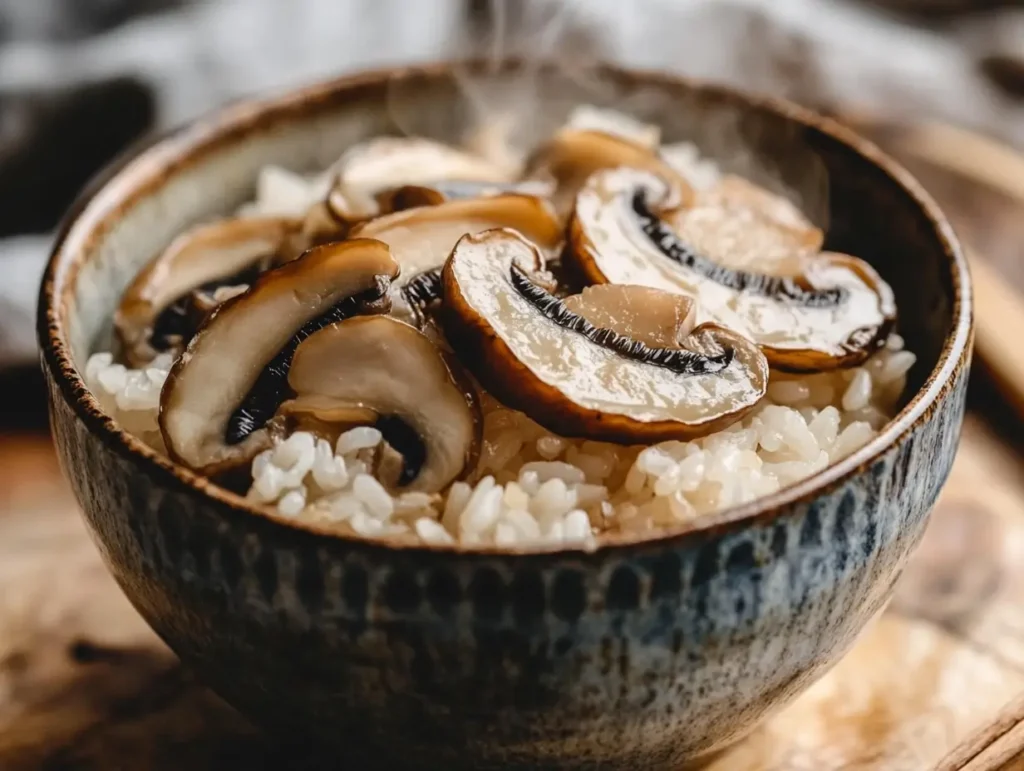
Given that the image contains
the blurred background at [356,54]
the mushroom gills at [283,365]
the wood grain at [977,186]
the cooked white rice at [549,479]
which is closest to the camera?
the cooked white rice at [549,479]

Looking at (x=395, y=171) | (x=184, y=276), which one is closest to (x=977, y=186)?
(x=395, y=171)

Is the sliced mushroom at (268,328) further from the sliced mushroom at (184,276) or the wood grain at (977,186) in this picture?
the wood grain at (977,186)

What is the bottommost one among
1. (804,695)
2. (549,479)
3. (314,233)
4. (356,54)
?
(804,695)

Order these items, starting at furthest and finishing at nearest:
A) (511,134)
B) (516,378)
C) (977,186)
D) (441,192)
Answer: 1. (977,186)
2. (511,134)
3. (441,192)
4. (516,378)

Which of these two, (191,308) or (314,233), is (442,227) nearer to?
(314,233)

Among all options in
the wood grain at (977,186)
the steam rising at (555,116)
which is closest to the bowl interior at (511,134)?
the steam rising at (555,116)

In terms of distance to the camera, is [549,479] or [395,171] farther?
[395,171]
